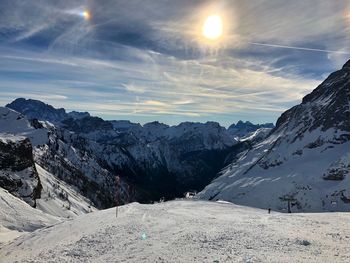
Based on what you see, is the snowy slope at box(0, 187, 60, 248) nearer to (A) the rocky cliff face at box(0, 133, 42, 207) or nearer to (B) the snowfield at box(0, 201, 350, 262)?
(B) the snowfield at box(0, 201, 350, 262)

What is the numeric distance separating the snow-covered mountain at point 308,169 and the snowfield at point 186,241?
64901 mm

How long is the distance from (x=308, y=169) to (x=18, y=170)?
85848 millimetres

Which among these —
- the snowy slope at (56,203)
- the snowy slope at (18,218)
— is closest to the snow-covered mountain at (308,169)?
the snowy slope at (56,203)

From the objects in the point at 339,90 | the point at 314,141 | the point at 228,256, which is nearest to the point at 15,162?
the point at 314,141

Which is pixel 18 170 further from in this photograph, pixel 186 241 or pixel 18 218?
pixel 186 241

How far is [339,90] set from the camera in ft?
554

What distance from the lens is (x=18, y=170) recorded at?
121125 millimetres

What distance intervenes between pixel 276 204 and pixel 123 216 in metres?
74.6

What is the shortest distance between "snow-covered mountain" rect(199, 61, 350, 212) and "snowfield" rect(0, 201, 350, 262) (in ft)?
213

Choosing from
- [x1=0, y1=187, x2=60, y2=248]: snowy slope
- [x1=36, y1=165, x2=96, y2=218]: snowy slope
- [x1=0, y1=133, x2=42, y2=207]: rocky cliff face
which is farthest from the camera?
[x1=36, y1=165, x2=96, y2=218]: snowy slope

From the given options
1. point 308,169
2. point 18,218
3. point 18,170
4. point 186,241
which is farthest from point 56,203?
point 186,241

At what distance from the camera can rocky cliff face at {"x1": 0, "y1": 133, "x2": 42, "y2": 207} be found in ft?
366

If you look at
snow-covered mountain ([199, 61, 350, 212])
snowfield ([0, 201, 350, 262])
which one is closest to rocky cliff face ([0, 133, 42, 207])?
snow-covered mountain ([199, 61, 350, 212])

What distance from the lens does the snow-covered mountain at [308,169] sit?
106219 millimetres
